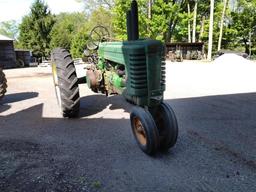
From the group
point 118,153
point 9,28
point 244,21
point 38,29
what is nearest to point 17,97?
point 118,153

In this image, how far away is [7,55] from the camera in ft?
77.0

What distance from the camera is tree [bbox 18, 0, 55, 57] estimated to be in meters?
32.0

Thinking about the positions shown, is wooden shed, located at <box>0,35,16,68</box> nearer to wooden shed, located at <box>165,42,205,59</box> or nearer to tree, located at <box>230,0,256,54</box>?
wooden shed, located at <box>165,42,205,59</box>

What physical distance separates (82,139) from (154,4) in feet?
96.2

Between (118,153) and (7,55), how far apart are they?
2292 centimetres

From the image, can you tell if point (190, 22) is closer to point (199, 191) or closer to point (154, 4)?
point (154, 4)

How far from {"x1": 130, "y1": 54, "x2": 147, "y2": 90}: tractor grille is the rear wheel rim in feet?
1.63

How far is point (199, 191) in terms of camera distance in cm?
269

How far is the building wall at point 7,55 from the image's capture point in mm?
23156

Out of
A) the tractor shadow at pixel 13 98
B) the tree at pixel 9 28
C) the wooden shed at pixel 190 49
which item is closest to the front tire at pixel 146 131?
the tractor shadow at pixel 13 98

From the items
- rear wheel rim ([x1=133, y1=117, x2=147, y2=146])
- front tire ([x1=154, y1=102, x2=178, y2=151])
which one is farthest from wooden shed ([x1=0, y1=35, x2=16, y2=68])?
front tire ([x1=154, y1=102, x2=178, y2=151])

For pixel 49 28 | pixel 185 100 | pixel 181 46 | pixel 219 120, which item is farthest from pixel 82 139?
pixel 49 28

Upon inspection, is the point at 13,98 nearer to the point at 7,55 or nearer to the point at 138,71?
the point at 138,71

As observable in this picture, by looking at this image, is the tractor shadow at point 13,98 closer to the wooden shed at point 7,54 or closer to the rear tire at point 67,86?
the rear tire at point 67,86
